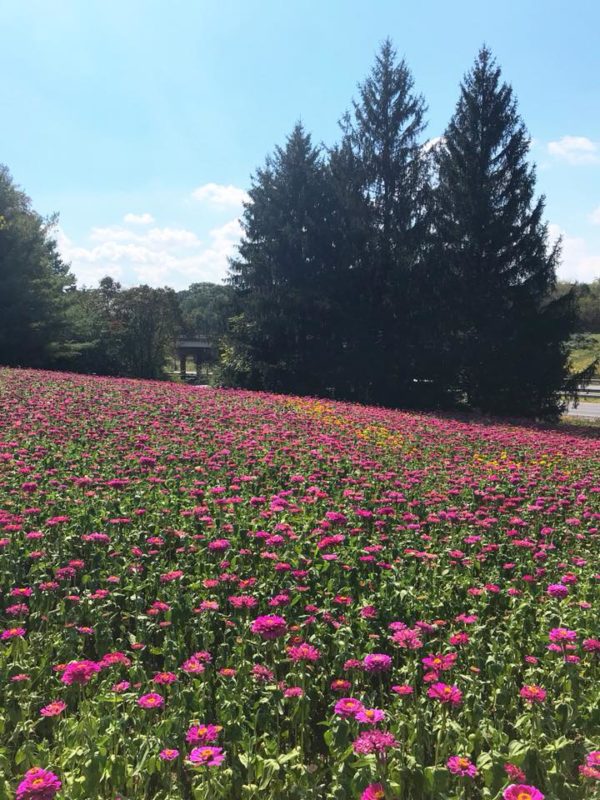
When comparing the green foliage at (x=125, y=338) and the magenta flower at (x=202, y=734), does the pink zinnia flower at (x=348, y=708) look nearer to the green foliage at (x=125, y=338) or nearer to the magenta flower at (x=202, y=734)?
the magenta flower at (x=202, y=734)

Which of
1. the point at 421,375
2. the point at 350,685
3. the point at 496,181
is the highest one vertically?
the point at 496,181

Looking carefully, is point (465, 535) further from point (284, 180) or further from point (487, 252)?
point (284, 180)

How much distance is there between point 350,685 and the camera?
2863mm

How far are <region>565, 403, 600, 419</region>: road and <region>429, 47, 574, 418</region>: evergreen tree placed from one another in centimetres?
660

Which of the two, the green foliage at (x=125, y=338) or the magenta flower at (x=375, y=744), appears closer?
the magenta flower at (x=375, y=744)

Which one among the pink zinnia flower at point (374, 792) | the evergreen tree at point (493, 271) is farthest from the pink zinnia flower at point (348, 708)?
the evergreen tree at point (493, 271)

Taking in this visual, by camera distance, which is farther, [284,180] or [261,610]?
[284,180]

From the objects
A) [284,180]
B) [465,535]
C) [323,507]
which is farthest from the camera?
[284,180]

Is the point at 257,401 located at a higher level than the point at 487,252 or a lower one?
lower

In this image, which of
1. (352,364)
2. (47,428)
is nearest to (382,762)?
(47,428)

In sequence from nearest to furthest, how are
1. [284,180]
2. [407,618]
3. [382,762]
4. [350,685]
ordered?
[382,762]
[350,685]
[407,618]
[284,180]

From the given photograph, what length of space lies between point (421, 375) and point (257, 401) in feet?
29.4

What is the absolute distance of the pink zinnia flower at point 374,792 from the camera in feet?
6.68

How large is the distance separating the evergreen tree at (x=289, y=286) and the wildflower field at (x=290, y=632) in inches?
597
